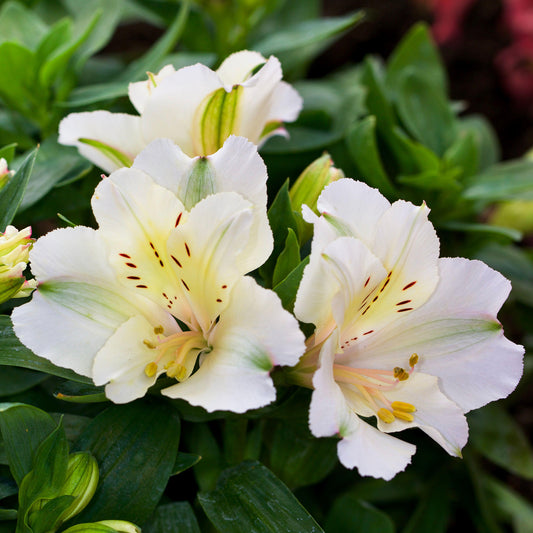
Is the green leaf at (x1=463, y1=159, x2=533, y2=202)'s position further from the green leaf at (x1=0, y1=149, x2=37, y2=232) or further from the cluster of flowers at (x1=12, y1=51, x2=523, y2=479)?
the green leaf at (x1=0, y1=149, x2=37, y2=232)

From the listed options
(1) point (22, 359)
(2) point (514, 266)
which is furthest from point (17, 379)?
(2) point (514, 266)

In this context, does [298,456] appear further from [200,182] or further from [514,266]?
[514,266]

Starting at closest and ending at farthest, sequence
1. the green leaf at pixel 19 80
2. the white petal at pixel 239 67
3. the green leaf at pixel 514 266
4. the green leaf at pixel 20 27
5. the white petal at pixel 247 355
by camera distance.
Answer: the white petal at pixel 247 355 < the white petal at pixel 239 67 < the green leaf at pixel 19 80 < the green leaf at pixel 20 27 < the green leaf at pixel 514 266

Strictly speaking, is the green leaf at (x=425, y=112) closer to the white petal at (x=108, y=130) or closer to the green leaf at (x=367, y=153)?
the green leaf at (x=367, y=153)

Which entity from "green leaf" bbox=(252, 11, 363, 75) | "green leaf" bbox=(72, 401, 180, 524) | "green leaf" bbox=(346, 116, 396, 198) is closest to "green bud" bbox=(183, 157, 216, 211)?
"green leaf" bbox=(72, 401, 180, 524)

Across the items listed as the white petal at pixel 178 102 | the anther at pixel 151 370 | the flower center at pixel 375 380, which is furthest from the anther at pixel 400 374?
the white petal at pixel 178 102

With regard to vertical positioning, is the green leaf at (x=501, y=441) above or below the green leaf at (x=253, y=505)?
below
